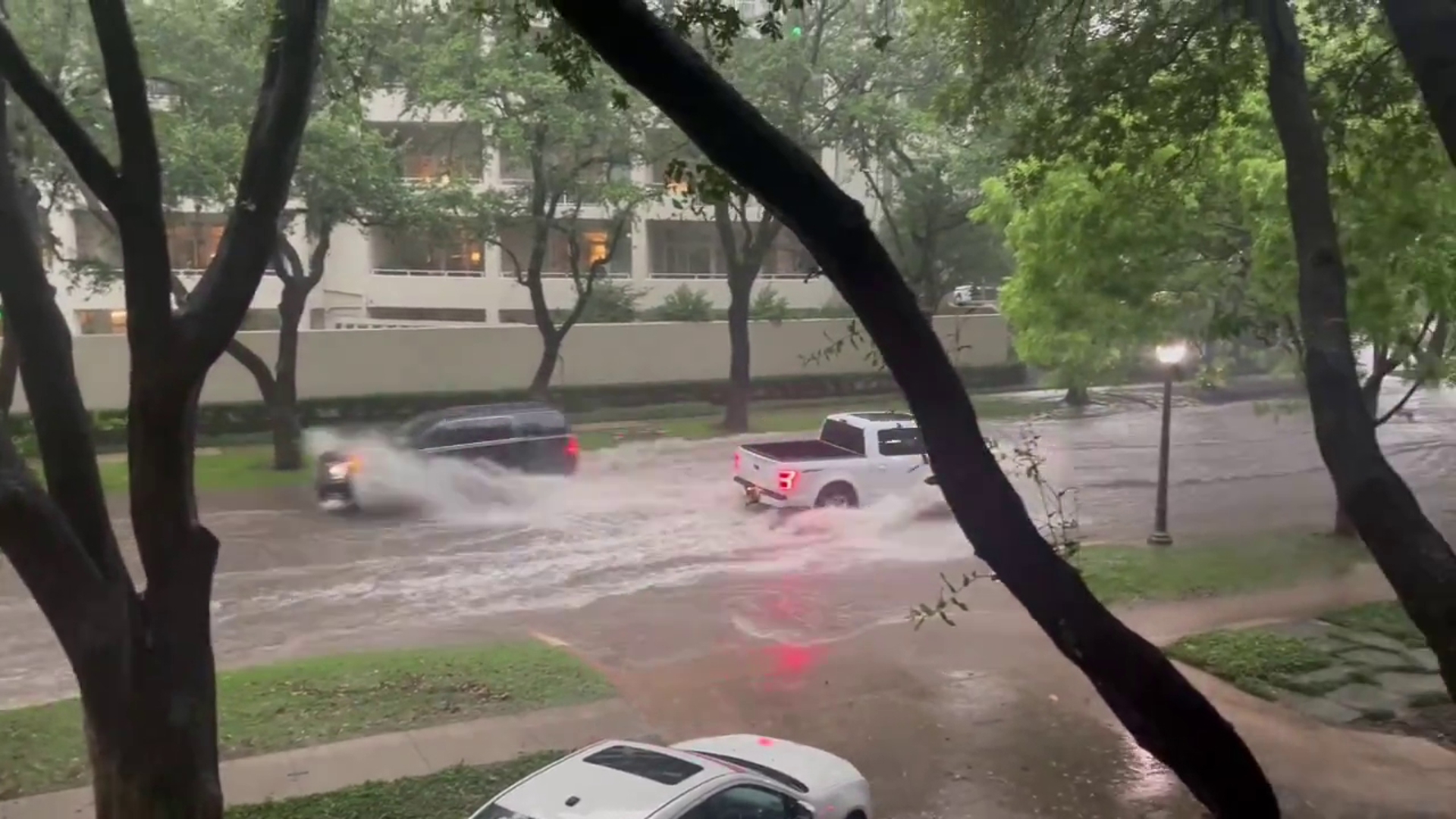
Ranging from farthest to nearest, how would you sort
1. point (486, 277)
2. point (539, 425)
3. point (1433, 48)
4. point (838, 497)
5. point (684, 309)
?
point (486, 277), point (684, 309), point (539, 425), point (838, 497), point (1433, 48)

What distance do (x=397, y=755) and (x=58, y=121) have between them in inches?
193

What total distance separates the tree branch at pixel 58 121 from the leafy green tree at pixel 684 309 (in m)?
26.2

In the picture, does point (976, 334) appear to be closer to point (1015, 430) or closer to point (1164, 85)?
point (1015, 430)

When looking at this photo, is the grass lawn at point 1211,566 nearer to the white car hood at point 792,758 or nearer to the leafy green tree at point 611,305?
the white car hood at point 792,758

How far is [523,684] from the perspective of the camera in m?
10.4

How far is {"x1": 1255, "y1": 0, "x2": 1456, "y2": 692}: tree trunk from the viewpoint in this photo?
483 cm

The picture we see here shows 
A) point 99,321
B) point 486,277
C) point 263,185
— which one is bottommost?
point 99,321

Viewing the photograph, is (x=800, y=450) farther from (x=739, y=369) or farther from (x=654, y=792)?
(x=654, y=792)

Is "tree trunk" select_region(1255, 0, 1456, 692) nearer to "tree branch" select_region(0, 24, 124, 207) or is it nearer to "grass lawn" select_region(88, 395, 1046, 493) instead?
"tree branch" select_region(0, 24, 124, 207)

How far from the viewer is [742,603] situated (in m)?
13.5

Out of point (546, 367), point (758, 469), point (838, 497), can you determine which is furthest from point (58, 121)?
point (546, 367)

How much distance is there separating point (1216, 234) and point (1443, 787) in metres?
7.64

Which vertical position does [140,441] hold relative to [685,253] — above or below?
below

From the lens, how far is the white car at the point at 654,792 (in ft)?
18.7
